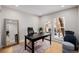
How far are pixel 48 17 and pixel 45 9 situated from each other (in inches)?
5.9

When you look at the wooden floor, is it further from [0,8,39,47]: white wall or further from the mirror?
[0,8,39,47]: white wall

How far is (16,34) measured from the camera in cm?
130

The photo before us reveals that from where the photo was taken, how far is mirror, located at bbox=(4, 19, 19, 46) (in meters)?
1.25

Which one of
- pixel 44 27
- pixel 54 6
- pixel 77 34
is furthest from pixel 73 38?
pixel 54 6

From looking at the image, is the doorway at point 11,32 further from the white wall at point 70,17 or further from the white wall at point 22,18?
the white wall at point 70,17

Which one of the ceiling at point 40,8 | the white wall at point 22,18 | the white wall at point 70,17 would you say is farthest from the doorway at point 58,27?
the white wall at point 22,18

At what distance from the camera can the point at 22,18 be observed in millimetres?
1327

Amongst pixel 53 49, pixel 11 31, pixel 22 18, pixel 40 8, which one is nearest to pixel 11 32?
pixel 11 31

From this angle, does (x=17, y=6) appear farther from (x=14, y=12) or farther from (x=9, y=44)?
(x=9, y=44)

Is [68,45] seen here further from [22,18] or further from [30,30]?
[22,18]

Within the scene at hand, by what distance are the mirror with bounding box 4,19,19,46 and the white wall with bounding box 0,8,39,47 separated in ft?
0.20

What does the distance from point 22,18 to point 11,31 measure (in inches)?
11.4

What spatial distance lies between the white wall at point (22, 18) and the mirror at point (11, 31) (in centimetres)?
6

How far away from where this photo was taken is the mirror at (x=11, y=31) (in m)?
1.25
